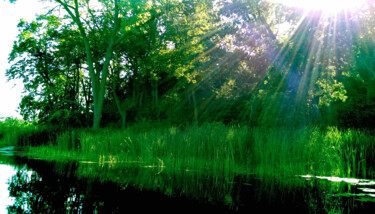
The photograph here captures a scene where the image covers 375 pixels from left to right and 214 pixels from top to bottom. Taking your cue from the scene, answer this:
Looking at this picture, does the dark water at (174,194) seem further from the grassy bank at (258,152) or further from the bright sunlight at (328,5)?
the bright sunlight at (328,5)

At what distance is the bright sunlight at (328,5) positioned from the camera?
10616mm

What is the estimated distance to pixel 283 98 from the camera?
1223 cm

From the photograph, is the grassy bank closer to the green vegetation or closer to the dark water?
the green vegetation

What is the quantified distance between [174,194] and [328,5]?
33.7ft

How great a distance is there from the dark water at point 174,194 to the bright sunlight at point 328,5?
8112 mm

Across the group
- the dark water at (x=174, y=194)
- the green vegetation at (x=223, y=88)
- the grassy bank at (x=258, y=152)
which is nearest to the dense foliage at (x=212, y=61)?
the green vegetation at (x=223, y=88)

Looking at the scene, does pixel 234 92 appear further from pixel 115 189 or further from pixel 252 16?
pixel 115 189

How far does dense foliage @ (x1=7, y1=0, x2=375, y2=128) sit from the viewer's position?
11.4 metres

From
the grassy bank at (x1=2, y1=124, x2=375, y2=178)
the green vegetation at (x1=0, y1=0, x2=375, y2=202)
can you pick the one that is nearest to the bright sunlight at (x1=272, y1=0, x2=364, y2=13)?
the green vegetation at (x1=0, y1=0, x2=375, y2=202)

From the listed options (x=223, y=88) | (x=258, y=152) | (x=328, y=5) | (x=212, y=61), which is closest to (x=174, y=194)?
(x=258, y=152)

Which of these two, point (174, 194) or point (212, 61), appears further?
point (212, 61)

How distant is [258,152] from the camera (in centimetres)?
646

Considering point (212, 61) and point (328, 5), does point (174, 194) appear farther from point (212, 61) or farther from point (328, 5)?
point (212, 61)

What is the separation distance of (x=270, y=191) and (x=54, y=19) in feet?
59.7
